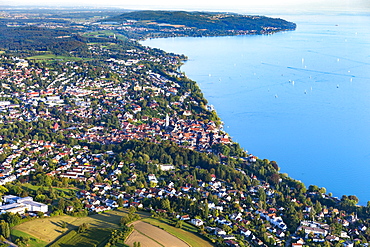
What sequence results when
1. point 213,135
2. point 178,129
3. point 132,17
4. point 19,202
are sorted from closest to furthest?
point 19,202, point 213,135, point 178,129, point 132,17

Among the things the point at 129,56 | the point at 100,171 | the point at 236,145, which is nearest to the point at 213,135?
the point at 236,145

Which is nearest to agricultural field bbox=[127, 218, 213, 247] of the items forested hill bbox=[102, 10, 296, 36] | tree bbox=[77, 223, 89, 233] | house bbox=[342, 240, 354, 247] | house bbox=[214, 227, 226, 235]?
house bbox=[214, 227, 226, 235]

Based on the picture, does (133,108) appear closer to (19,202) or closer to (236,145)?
(236,145)

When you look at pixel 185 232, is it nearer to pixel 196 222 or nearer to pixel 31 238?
pixel 196 222

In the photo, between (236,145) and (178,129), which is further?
(178,129)

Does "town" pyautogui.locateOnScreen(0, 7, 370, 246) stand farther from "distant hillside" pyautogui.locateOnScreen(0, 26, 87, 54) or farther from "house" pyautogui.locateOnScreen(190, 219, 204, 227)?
"distant hillside" pyautogui.locateOnScreen(0, 26, 87, 54)

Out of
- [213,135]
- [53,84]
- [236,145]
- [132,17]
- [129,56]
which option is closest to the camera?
[236,145]
